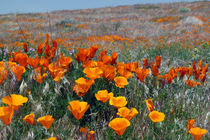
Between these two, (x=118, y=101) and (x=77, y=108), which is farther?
(x=118, y=101)

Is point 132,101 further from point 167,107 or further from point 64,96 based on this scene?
point 64,96

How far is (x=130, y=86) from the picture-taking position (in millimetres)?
1987

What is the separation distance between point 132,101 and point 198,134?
762 mm

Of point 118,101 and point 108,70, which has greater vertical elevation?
point 108,70

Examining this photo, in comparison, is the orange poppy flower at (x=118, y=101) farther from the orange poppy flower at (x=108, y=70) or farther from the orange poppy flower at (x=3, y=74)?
the orange poppy flower at (x=3, y=74)

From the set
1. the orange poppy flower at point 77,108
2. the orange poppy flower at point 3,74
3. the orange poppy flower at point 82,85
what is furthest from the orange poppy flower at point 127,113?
the orange poppy flower at point 3,74

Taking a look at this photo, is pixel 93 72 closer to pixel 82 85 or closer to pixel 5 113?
pixel 82 85

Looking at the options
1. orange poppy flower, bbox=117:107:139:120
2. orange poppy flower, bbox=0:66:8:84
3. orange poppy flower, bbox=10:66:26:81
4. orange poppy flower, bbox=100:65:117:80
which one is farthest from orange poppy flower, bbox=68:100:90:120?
orange poppy flower, bbox=0:66:8:84

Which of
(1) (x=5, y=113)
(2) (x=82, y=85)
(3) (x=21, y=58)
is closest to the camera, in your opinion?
(1) (x=5, y=113)

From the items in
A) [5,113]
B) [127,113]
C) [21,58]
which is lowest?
[127,113]

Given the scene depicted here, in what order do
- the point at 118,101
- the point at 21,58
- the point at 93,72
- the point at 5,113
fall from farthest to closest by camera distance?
the point at 21,58
the point at 93,72
the point at 118,101
the point at 5,113

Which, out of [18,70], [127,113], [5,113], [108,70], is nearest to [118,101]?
[127,113]

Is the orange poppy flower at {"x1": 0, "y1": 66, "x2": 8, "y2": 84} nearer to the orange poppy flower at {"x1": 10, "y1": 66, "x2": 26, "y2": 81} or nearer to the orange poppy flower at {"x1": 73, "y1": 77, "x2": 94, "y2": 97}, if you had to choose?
the orange poppy flower at {"x1": 10, "y1": 66, "x2": 26, "y2": 81}

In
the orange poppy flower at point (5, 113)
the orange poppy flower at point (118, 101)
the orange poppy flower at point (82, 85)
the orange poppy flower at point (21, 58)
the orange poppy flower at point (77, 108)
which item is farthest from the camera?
the orange poppy flower at point (21, 58)
